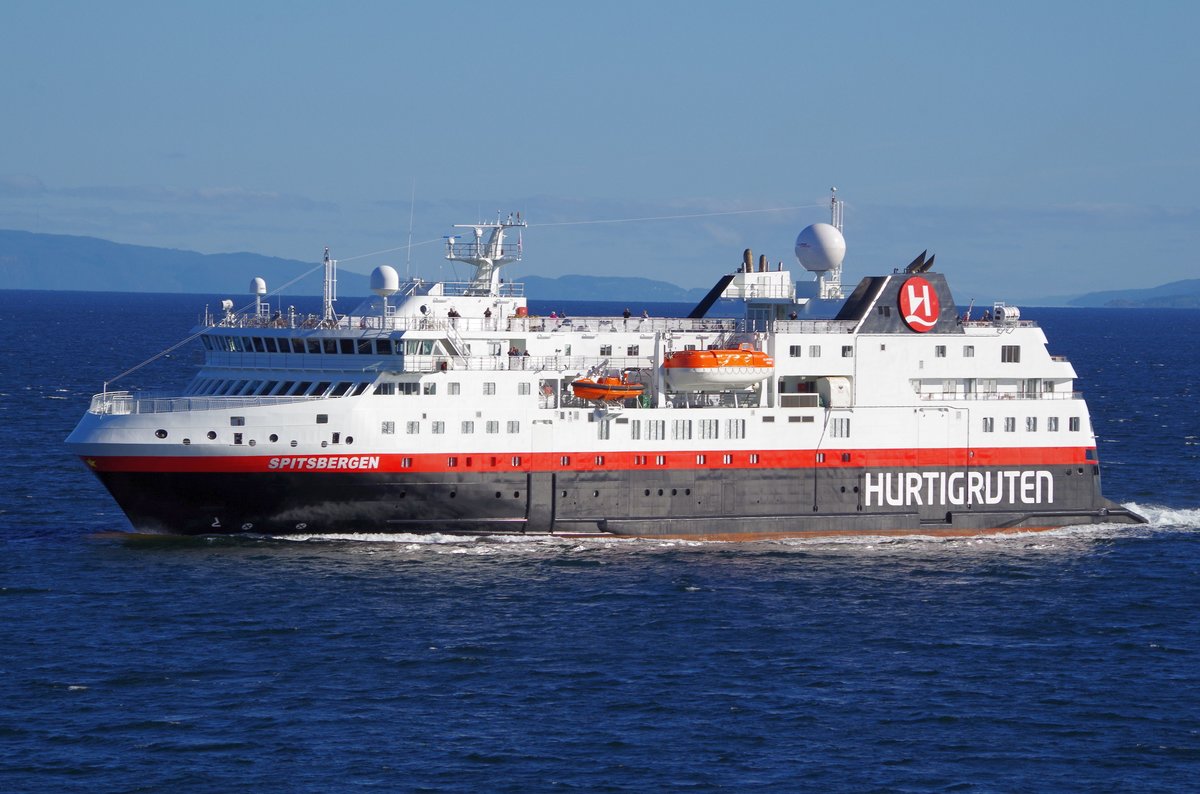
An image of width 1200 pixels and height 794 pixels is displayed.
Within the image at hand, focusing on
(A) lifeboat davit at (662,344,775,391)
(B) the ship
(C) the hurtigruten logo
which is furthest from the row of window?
(A) lifeboat davit at (662,344,775,391)

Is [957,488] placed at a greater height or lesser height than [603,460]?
lesser

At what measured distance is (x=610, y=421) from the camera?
4609 cm

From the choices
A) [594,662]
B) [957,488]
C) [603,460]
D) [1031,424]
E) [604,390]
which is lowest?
[594,662]

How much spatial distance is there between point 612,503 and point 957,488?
1151 cm

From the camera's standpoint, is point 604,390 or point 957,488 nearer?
point 604,390

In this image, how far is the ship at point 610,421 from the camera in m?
43.8

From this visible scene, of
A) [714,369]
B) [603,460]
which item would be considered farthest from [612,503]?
[714,369]

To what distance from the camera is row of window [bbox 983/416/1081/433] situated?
162ft

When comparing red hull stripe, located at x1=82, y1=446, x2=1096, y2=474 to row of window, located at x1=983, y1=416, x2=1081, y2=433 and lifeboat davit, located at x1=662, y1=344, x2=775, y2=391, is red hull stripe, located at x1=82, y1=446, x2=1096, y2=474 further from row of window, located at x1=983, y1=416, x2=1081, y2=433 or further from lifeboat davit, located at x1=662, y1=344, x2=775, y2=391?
lifeboat davit, located at x1=662, y1=344, x2=775, y2=391

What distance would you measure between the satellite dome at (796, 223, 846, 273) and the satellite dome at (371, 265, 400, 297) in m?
14.4

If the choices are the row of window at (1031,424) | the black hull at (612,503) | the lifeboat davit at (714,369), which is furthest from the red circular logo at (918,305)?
the lifeboat davit at (714,369)

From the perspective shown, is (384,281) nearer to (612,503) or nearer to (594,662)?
(612,503)

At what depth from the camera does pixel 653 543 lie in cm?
4619

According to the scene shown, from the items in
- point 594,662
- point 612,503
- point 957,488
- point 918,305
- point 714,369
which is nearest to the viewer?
point 594,662
